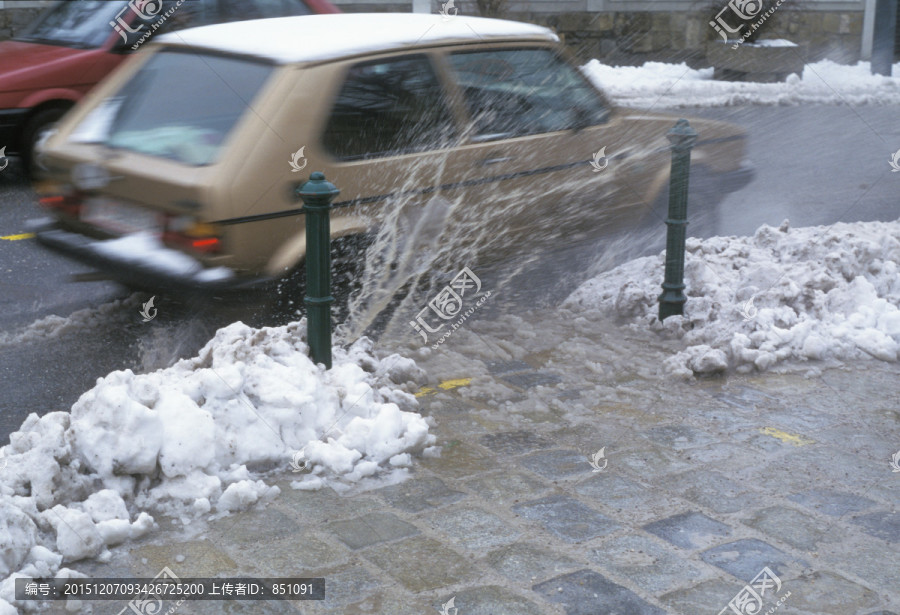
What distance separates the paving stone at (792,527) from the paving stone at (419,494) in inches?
42.0

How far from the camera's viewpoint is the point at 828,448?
4.23 metres

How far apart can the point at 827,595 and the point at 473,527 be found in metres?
1.17

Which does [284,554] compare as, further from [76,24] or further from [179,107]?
[76,24]

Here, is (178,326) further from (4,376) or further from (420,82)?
(420,82)

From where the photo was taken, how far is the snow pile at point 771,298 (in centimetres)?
527

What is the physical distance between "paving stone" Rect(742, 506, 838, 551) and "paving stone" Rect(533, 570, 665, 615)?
67 cm

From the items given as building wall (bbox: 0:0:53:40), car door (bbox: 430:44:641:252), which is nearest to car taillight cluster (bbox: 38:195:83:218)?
car door (bbox: 430:44:641:252)

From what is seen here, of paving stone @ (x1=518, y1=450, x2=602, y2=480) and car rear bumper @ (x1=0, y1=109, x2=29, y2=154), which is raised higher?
car rear bumper @ (x1=0, y1=109, x2=29, y2=154)

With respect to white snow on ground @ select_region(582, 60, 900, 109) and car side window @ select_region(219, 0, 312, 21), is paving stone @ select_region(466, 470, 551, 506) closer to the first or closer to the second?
car side window @ select_region(219, 0, 312, 21)

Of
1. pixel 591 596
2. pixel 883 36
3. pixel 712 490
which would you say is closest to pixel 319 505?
pixel 591 596

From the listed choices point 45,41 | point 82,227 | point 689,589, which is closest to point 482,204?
point 82,227

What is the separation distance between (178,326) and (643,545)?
10.1ft

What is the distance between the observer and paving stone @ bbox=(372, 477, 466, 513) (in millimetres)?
3730

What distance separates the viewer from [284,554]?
339 cm
